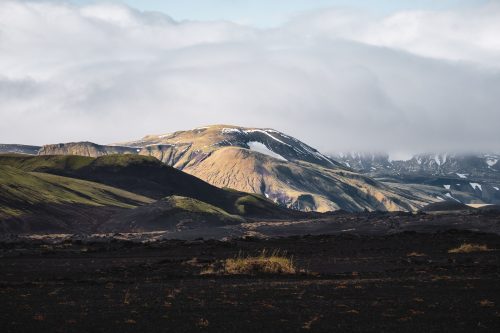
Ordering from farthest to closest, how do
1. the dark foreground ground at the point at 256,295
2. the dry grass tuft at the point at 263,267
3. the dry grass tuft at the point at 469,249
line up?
the dry grass tuft at the point at 469,249 < the dry grass tuft at the point at 263,267 < the dark foreground ground at the point at 256,295

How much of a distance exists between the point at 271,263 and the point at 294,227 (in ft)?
334

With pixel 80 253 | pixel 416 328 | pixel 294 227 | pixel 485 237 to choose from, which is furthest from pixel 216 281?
pixel 294 227

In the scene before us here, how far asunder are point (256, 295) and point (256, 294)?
18.5 inches

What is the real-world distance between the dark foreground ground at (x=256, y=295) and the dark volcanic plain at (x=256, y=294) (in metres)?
0.06

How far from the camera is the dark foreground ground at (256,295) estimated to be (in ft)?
92.5

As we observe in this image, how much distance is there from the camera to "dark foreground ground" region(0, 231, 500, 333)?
2820cm

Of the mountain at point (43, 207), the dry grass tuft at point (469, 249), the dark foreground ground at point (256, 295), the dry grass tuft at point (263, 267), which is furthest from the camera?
the mountain at point (43, 207)

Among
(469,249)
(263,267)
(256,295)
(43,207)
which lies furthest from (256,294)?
(43,207)

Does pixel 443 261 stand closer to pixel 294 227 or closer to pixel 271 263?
pixel 271 263

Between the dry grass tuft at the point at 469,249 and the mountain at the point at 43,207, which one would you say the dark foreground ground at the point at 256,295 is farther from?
the mountain at the point at 43,207

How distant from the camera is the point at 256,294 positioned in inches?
1519

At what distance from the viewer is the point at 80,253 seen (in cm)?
7656

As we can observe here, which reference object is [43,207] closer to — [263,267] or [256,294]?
[263,267]

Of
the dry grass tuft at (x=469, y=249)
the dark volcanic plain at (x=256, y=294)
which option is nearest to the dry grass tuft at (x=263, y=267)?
the dark volcanic plain at (x=256, y=294)
